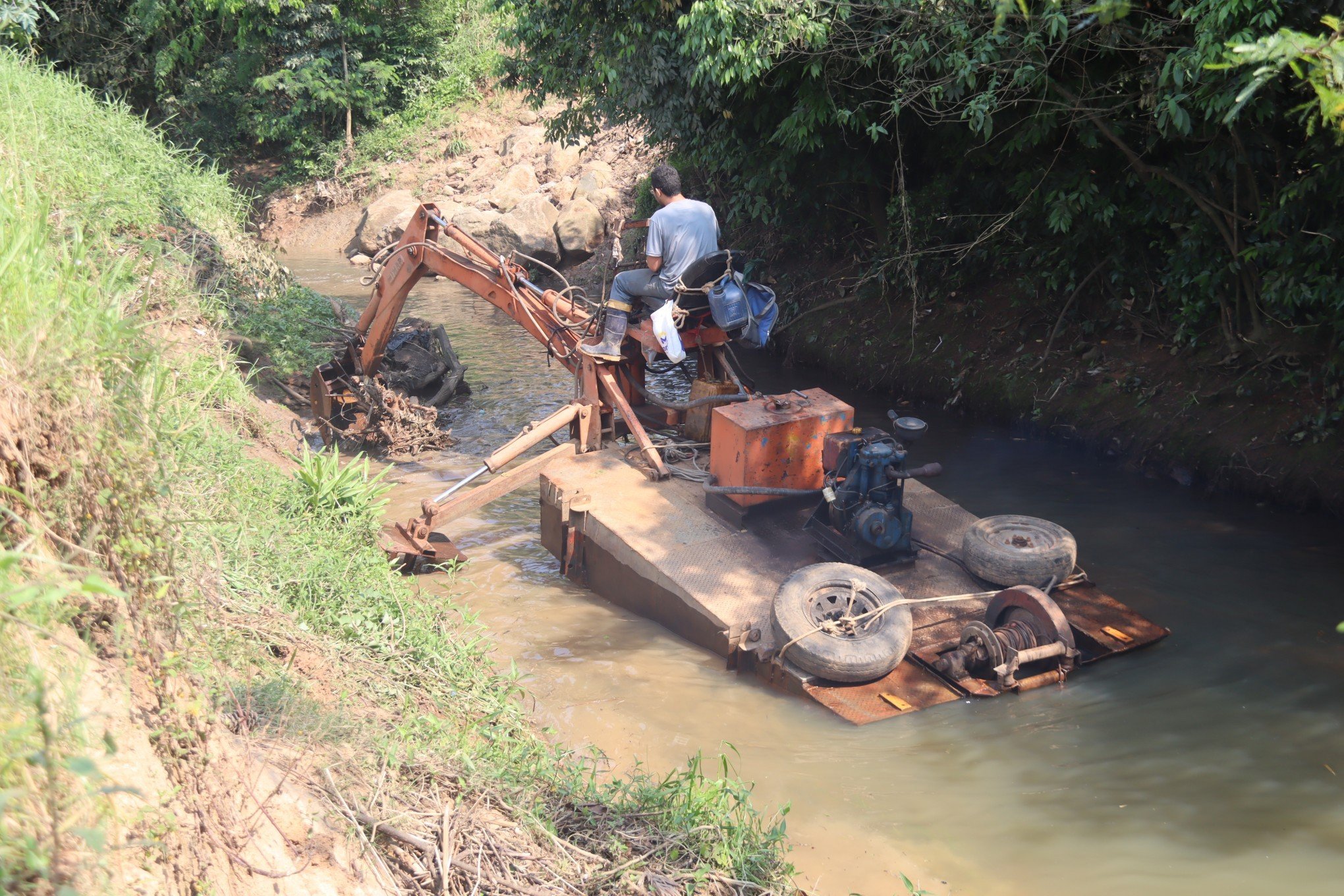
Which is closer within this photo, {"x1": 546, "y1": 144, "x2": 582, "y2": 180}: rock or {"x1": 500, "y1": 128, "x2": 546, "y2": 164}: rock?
{"x1": 546, "y1": 144, "x2": 582, "y2": 180}: rock

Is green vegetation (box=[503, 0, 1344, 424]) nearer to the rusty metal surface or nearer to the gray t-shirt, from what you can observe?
the gray t-shirt

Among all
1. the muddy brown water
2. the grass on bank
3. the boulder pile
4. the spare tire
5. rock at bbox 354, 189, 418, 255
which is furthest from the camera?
rock at bbox 354, 189, 418, 255

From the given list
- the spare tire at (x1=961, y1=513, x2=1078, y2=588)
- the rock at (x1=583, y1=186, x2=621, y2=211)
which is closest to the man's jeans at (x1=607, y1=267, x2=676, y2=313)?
the spare tire at (x1=961, y1=513, x2=1078, y2=588)

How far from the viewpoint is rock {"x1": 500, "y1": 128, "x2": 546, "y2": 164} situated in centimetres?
1919

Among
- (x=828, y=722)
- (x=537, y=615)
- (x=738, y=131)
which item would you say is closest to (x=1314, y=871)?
(x=828, y=722)

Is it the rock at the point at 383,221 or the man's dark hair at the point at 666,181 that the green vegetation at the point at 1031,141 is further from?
the rock at the point at 383,221

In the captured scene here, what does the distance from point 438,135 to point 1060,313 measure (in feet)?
52.3

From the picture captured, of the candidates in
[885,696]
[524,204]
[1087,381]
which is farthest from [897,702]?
[524,204]

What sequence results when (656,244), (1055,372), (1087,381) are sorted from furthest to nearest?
Answer: (1055,372) → (1087,381) → (656,244)

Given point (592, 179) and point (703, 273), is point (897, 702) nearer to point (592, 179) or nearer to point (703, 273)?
point (703, 273)

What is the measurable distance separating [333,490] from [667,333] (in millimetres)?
2229

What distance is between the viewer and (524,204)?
16.1m

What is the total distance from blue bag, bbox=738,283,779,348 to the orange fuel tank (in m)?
0.56

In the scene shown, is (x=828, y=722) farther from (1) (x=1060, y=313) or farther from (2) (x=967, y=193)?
(2) (x=967, y=193)
